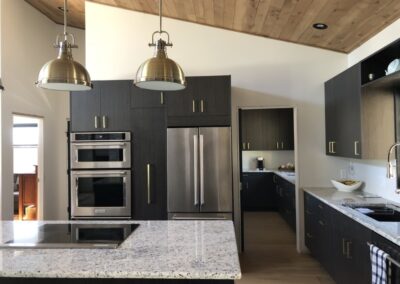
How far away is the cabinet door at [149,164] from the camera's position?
4.20 metres

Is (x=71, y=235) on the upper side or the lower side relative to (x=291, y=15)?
lower

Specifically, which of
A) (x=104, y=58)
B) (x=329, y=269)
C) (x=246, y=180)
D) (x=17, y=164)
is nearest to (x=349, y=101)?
(x=329, y=269)

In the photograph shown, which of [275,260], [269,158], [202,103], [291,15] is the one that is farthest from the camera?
[269,158]

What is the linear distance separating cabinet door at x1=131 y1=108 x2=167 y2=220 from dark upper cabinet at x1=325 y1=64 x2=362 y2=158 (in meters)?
2.07

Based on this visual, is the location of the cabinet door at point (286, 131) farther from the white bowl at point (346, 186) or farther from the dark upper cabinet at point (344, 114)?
the white bowl at point (346, 186)

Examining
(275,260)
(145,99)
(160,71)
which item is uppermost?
(145,99)

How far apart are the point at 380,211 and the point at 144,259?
2352mm

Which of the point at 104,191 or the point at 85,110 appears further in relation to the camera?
the point at 85,110

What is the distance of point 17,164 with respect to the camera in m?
6.95

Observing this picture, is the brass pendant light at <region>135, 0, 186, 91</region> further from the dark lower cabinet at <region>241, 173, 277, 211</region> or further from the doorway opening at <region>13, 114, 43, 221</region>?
the dark lower cabinet at <region>241, 173, 277, 211</region>

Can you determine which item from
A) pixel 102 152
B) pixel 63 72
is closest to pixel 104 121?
pixel 102 152

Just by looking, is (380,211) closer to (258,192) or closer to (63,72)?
(63,72)

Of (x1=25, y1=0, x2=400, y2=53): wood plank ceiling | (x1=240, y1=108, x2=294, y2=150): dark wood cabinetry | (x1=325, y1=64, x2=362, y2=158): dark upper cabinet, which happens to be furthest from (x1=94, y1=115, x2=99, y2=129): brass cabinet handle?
(x1=240, y1=108, x2=294, y2=150): dark wood cabinetry

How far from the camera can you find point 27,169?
22.3ft
